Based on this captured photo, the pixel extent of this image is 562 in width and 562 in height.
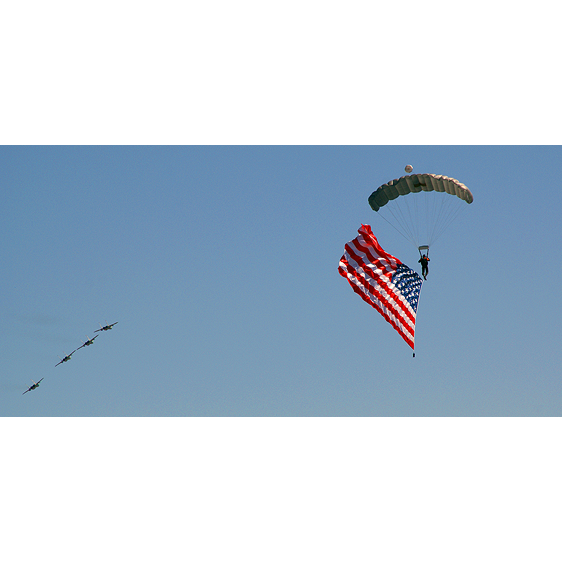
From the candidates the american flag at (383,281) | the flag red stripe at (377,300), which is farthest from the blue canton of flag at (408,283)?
the flag red stripe at (377,300)

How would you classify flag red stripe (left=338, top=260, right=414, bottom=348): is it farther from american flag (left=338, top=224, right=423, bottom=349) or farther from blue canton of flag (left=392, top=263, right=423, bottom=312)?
blue canton of flag (left=392, top=263, right=423, bottom=312)

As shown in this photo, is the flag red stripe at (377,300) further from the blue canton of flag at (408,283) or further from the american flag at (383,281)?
the blue canton of flag at (408,283)

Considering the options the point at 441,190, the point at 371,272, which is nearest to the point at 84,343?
the point at 371,272

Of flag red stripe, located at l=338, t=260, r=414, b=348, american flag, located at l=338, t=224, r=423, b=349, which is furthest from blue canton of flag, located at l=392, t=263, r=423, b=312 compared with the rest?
flag red stripe, located at l=338, t=260, r=414, b=348

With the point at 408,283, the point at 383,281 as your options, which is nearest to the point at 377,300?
the point at 383,281

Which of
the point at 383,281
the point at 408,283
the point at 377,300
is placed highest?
the point at 408,283

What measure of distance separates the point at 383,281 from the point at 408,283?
1.02 meters

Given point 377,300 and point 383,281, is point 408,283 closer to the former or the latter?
point 383,281

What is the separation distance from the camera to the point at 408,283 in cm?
2797

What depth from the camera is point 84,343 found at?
41.2 metres

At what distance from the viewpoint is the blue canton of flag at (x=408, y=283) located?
91.0 ft

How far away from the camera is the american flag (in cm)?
2739
